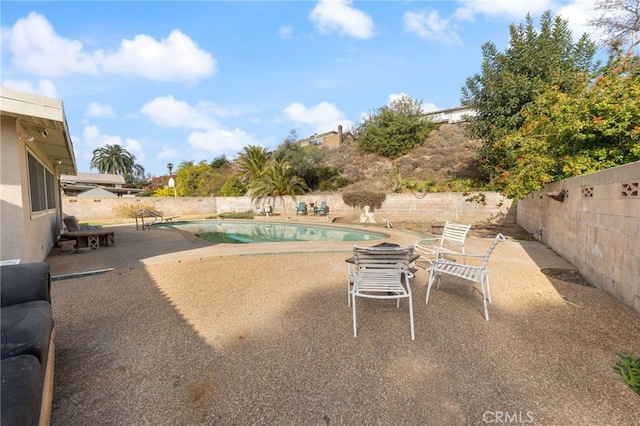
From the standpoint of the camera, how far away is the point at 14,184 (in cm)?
459

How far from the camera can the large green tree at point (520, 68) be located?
12734 millimetres

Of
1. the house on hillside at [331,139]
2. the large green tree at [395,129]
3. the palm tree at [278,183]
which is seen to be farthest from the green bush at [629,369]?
the house on hillside at [331,139]

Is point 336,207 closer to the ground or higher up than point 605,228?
closer to the ground

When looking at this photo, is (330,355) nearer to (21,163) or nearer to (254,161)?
(21,163)

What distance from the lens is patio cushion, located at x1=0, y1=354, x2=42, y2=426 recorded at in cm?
123

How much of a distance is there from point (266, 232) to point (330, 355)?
1138cm

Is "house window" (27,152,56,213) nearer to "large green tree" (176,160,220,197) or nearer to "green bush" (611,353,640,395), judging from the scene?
"green bush" (611,353,640,395)

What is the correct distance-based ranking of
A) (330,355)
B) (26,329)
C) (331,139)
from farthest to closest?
1. (331,139)
2. (330,355)
3. (26,329)

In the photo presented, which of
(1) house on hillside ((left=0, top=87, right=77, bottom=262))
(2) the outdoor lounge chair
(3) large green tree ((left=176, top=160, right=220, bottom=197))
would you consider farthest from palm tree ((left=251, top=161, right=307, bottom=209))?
(1) house on hillside ((left=0, top=87, right=77, bottom=262))

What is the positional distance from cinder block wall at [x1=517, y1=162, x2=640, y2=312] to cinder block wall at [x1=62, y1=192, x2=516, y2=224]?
607 centimetres

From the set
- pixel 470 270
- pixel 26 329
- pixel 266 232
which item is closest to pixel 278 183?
pixel 266 232

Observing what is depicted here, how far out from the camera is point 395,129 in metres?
23.2

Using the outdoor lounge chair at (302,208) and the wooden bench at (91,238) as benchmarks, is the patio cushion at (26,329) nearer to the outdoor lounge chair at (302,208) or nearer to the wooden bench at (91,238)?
the wooden bench at (91,238)

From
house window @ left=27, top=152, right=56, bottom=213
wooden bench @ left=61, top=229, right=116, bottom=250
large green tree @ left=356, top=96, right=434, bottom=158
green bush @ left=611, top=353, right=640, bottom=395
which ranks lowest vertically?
green bush @ left=611, top=353, right=640, bottom=395
